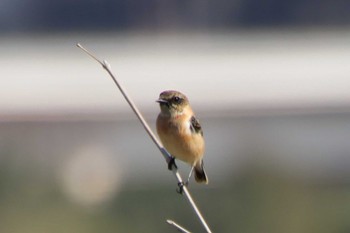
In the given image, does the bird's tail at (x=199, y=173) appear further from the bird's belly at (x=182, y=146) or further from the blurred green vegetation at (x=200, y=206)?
the blurred green vegetation at (x=200, y=206)

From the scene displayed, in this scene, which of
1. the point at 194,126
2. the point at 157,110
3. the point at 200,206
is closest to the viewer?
the point at 194,126

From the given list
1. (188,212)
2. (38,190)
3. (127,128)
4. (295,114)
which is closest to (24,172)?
(38,190)

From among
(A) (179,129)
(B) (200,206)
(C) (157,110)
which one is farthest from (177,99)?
(C) (157,110)

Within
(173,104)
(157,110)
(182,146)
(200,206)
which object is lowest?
(157,110)

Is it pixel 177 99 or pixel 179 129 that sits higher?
pixel 177 99

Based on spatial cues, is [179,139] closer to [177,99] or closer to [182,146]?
[182,146]

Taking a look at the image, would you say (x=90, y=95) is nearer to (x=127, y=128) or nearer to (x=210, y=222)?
(x=127, y=128)

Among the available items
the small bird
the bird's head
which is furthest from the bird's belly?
the bird's head
